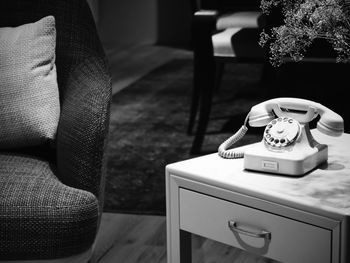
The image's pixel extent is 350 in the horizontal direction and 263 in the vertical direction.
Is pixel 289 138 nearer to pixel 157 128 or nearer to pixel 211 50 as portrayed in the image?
pixel 211 50

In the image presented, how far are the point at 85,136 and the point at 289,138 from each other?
0.54 meters

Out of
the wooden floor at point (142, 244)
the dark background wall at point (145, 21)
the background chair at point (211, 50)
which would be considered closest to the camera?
the wooden floor at point (142, 244)

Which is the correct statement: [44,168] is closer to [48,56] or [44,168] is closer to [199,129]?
[48,56]

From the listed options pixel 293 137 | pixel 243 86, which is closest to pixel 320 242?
pixel 293 137

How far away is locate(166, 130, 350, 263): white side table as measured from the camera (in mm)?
1508

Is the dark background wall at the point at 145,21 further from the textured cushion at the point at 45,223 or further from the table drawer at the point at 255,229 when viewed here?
the table drawer at the point at 255,229

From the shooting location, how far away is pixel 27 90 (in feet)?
7.18

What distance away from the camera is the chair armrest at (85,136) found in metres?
1.98

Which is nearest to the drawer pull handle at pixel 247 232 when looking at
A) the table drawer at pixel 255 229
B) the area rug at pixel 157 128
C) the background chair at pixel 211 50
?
the table drawer at pixel 255 229

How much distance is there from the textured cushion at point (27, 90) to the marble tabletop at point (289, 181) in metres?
0.56

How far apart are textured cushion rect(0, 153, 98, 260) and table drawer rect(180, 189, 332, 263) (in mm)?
276

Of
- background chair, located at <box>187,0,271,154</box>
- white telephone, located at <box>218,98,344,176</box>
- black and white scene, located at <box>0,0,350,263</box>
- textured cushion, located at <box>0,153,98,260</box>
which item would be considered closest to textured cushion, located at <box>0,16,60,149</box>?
black and white scene, located at <box>0,0,350,263</box>

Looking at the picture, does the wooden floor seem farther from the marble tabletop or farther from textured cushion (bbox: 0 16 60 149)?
the marble tabletop

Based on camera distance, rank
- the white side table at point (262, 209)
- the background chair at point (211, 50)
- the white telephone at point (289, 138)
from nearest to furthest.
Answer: the white side table at point (262, 209), the white telephone at point (289, 138), the background chair at point (211, 50)
